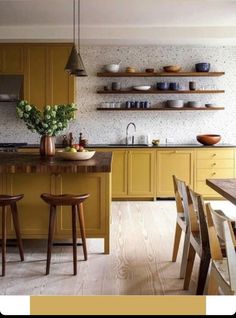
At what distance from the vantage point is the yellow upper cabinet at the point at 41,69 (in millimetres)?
6688

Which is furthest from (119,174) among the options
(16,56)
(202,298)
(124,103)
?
(202,298)

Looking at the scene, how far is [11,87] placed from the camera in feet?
21.5

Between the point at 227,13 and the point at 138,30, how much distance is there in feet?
4.52

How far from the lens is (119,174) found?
6.73 m

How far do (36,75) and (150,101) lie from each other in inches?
75.2

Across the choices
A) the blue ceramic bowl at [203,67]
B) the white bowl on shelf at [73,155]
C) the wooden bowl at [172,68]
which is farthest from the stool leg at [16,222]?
the blue ceramic bowl at [203,67]

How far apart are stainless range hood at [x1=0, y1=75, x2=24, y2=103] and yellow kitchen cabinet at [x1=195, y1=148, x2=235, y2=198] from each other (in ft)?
9.53

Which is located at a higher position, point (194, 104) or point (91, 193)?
point (194, 104)

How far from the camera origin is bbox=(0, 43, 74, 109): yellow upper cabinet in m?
6.69

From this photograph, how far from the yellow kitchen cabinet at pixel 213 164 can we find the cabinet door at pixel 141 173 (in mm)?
718

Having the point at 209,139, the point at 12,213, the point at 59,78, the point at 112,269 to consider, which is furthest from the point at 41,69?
the point at 112,269

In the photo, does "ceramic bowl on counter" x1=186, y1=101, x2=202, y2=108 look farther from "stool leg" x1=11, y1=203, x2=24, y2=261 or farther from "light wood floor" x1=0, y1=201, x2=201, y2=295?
"stool leg" x1=11, y1=203, x2=24, y2=261

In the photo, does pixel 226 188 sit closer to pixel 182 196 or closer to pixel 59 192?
pixel 182 196

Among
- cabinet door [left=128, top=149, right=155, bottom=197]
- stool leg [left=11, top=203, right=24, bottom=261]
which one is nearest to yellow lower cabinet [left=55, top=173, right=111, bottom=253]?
stool leg [left=11, top=203, right=24, bottom=261]
